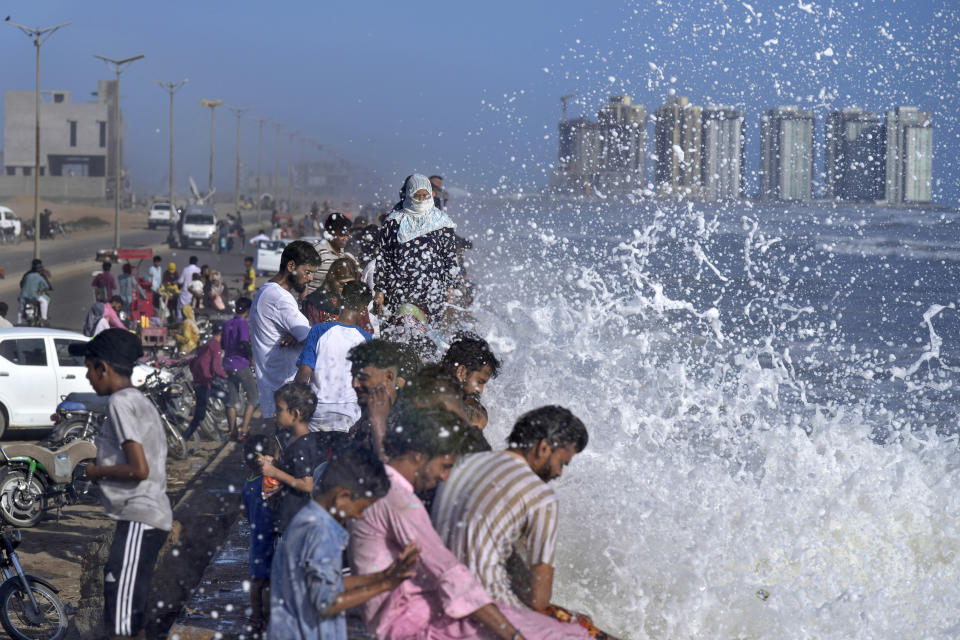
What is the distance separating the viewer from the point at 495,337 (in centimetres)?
1258

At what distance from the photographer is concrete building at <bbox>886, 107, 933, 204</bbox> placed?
56656mm

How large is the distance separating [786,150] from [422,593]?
64.7 metres

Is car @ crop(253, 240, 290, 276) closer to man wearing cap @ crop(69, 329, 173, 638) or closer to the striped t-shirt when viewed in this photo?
man wearing cap @ crop(69, 329, 173, 638)

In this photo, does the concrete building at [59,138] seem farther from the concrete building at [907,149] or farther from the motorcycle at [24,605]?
the motorcycle at [24,605]

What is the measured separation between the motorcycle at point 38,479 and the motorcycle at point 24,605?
338cm

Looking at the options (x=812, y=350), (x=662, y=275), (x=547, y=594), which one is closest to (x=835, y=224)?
(x=662, y=275)

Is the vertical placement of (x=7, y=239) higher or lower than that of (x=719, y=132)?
lower

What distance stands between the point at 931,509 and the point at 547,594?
7.69 meters

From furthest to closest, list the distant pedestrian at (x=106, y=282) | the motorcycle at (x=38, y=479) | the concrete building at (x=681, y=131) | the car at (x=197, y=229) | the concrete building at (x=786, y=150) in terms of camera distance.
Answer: the concrete building at (x=786, y=150), the car at (x=197, y=229), the concrete building at (x=681, y=131), the distant pedestrian at (x=106, y=282), the motorcycle at (x=38, y=479)

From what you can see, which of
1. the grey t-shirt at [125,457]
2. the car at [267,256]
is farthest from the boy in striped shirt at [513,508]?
the car at [267,256]

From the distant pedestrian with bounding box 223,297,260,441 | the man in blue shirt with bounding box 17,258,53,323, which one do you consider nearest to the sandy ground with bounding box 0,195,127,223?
the man in blue shirt with bounding box 17,258,53,323

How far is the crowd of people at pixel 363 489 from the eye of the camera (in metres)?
4.01

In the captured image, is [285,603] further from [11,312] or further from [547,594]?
[11,312]

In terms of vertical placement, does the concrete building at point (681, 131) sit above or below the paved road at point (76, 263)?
above
